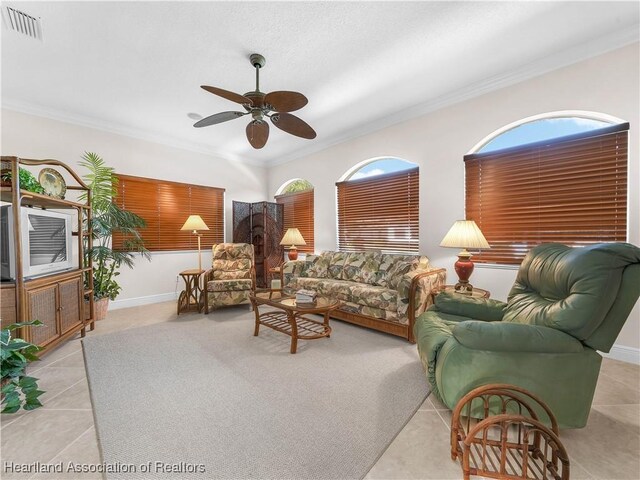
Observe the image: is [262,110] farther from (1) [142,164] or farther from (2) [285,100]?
(1) [142,164]

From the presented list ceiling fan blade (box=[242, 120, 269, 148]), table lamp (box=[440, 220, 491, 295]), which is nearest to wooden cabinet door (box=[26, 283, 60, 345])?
ceiling fan blade (box=[242, 120, 269, 148])

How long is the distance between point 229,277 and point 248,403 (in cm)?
239

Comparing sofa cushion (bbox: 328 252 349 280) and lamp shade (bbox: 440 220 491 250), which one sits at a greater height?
lamp shade (bbox: 440 220 491 250)

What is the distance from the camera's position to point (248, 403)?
1.69 meters

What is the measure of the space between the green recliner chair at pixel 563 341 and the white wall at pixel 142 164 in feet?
14.3

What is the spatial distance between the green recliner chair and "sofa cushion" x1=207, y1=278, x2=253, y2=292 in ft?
9.26

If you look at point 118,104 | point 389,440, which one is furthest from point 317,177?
point 389,440

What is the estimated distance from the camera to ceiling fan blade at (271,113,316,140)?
236 cm

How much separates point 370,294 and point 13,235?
3115mm

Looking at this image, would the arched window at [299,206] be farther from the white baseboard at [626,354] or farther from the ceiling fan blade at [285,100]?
the white baseboard at [626,354]

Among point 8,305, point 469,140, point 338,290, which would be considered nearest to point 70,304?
point 8,305

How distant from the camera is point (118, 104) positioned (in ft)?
10.7

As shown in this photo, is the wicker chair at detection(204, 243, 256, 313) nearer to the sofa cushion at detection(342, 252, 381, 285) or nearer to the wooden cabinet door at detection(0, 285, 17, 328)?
the sofa cushion at detection(342, 252, 381, 285)

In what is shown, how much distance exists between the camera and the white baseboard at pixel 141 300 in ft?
12.8
